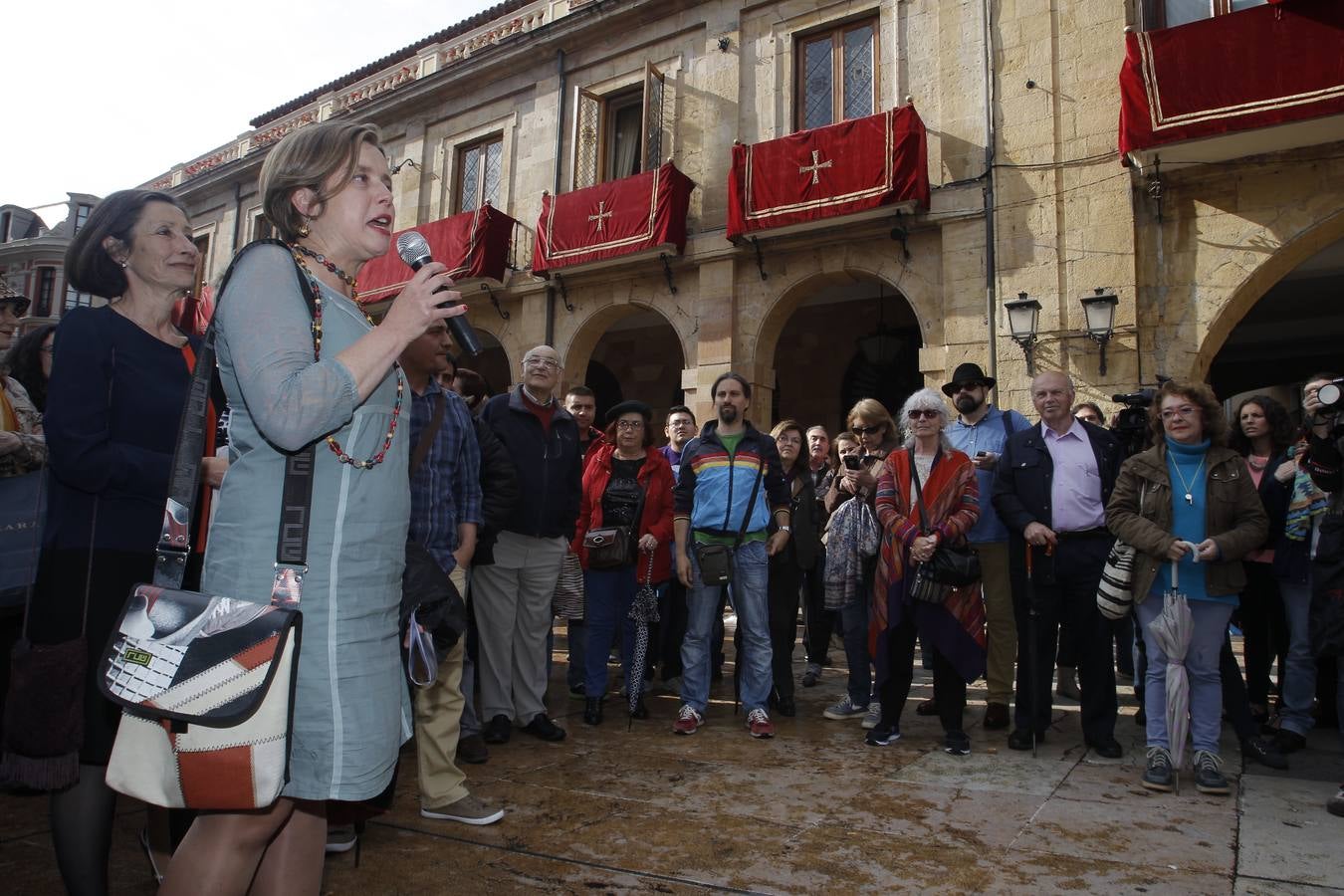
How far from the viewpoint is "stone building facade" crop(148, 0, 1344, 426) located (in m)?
8.82

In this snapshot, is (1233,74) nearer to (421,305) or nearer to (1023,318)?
(1023,318)

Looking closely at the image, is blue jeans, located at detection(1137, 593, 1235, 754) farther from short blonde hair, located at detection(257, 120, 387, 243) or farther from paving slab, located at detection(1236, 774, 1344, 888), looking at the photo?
short blonde hair, located at detection(257, 120, 387, 243)

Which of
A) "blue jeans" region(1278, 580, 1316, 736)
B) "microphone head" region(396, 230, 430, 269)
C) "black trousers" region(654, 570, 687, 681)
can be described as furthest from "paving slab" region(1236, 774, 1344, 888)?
"black trousers" region(654, 570, 687, 681)

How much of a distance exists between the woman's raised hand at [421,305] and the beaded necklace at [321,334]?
121 millimetres

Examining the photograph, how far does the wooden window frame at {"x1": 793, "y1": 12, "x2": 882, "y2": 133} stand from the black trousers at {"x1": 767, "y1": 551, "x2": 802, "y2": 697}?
7435mm

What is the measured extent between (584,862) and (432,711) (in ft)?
3.04

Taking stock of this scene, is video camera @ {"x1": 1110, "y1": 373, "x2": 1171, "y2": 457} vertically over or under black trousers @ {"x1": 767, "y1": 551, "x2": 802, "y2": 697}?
over

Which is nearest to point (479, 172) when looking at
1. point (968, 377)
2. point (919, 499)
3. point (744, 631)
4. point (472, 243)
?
point (472, 243)

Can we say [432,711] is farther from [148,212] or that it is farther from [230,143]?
[230,143]

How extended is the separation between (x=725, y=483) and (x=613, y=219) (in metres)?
7.68

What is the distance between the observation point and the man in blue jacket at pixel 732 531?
4863mm

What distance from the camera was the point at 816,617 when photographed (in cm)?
675

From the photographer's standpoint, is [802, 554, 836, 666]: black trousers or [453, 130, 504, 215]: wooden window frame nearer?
[802, 554, 836, 666]: black trousers

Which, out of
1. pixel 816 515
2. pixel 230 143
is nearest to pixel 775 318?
pixel 816 515
